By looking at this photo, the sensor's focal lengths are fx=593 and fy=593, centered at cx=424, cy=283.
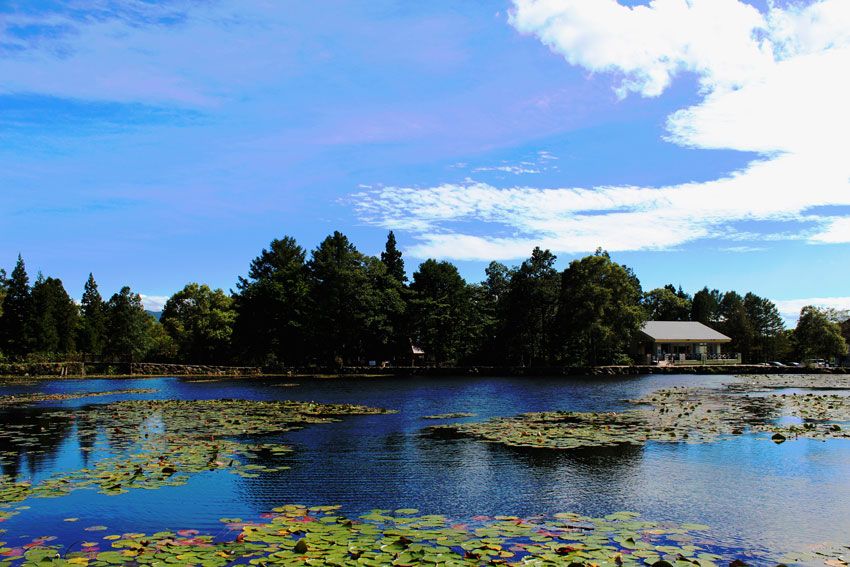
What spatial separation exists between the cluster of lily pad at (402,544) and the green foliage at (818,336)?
99.7 meters

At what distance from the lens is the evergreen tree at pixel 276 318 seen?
84062mm

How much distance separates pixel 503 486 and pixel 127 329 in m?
106

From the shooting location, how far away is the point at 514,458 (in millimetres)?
18219

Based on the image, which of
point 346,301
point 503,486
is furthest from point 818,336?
point 503,486

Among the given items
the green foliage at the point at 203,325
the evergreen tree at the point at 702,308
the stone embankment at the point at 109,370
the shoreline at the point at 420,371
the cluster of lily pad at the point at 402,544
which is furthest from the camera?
the evergreen tree at the point at 702,308

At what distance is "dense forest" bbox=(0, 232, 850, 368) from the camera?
7881 cm

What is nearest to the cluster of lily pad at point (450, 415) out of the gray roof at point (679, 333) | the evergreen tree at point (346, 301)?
the evergreen tree at point (346, 301)

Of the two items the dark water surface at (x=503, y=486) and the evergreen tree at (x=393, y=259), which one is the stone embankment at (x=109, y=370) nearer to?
the evergreen tree at (x=393, y=259)

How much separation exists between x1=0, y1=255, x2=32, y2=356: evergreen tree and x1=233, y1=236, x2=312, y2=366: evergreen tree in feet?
101

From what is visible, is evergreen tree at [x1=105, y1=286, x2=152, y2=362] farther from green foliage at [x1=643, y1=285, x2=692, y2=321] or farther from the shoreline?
green foliage at [x1=643, y1=285, x2=692, y2=321]

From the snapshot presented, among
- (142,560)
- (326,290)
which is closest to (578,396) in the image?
(142,560)

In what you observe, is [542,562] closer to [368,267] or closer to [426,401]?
[426,401]

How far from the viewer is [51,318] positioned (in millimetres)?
93000

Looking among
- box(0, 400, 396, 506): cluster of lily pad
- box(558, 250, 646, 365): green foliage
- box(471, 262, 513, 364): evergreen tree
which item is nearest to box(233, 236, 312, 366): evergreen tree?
box(471, 262, 513, 364): evergreen tree
